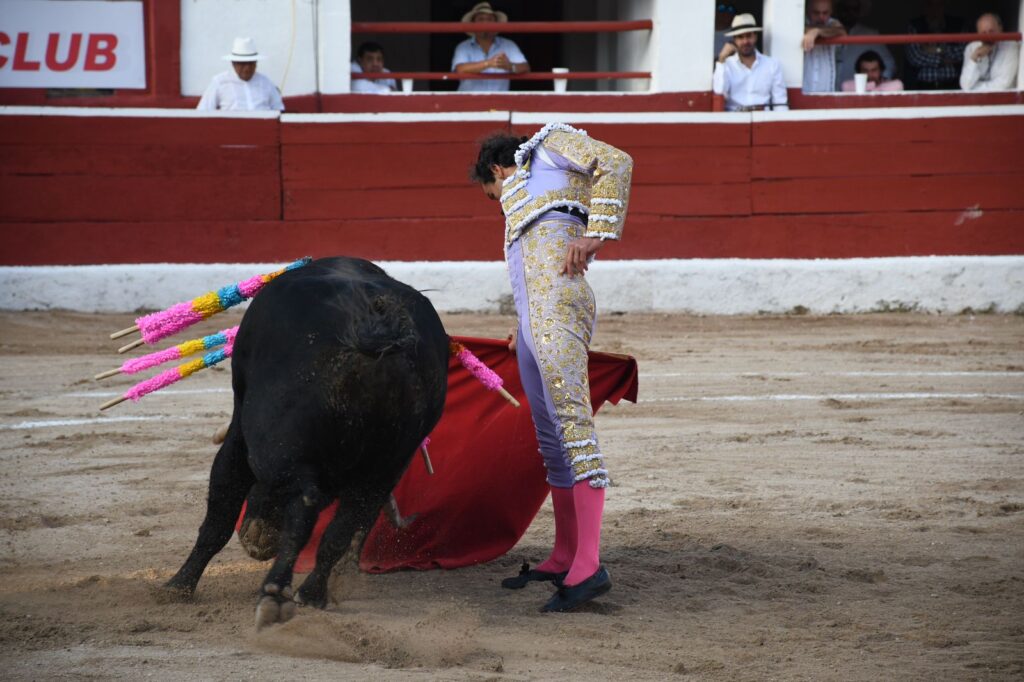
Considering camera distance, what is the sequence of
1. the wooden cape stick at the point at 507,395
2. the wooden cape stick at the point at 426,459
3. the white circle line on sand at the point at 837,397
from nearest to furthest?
1. the wooden cape stick at the point at 507,395
2. the wooden cape stick at the point at 426,459
3. the white circle line on sand at the point at 837,397

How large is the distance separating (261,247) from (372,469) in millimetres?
5590

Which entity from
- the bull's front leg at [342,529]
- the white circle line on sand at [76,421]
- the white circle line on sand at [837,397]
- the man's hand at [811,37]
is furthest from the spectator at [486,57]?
the bull's front leg at [342,529]

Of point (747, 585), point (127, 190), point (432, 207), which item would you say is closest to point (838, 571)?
point (747, 585)

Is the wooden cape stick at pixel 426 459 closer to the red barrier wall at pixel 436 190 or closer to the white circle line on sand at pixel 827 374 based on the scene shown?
the white circle line on sand at pixel 827 374

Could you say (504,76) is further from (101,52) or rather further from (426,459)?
(426,459)

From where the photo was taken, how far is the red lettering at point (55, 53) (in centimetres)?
774

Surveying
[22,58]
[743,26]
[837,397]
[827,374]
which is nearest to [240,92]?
[22,58]

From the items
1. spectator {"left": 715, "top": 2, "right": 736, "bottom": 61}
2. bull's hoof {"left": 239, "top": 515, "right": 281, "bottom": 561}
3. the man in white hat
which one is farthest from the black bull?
spectator {"left": 715, "top": 2, "right": 736, "bottom": 61}

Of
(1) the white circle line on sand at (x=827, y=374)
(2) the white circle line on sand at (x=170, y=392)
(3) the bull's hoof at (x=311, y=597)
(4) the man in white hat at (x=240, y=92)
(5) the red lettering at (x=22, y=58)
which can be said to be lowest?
(2) the white circle line on sand at (x=170, y=392)

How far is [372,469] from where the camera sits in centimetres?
276

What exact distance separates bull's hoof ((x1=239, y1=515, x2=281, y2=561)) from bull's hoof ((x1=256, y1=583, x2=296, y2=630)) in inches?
14.4

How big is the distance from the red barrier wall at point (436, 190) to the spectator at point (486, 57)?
1.35 ft

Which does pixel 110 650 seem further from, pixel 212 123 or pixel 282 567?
pixel 212 123

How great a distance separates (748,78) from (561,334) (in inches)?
221
